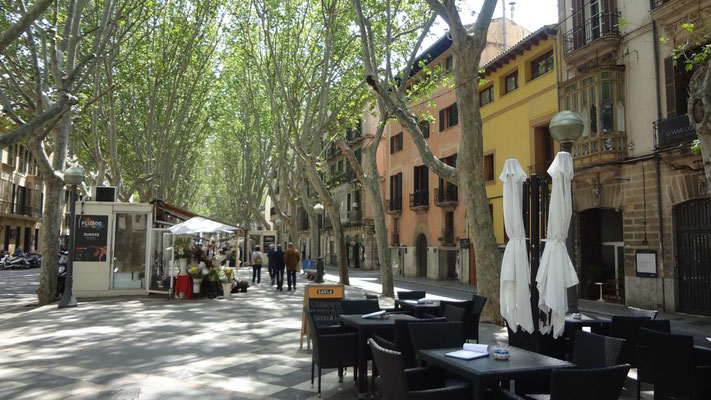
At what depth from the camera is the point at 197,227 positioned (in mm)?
16562

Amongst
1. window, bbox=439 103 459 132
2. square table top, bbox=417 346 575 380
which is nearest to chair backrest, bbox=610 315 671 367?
square table top, bbox=417 346 575 380

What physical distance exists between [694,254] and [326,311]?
11629 mm

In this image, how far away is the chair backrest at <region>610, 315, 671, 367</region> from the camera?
20.3 feet

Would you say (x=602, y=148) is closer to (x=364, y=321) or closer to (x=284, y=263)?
(x=284, y=263)

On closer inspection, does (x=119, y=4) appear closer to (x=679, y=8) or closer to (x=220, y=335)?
(x=220, y=335)

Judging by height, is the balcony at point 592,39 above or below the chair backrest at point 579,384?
above

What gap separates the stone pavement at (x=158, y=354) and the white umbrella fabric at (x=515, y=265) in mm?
1584

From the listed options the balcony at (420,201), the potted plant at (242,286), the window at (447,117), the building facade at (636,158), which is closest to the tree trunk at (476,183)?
the building facade at (636,158)

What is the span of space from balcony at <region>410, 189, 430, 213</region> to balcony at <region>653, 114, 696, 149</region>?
1518 cm

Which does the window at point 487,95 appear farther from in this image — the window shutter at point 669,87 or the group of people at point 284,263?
the group of people at point 284,263

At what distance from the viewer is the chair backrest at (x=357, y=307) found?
7270mm

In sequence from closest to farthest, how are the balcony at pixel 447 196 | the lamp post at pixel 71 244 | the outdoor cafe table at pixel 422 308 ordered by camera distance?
1. the outdoor cafe table at pixel 422 308
2. the lamp post at pixel 71 244
3. the balcony at pixel 447 196

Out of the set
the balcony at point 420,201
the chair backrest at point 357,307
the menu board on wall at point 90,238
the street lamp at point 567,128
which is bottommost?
the chair backrest at point 357,307

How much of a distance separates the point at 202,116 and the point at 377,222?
14.1 meters
